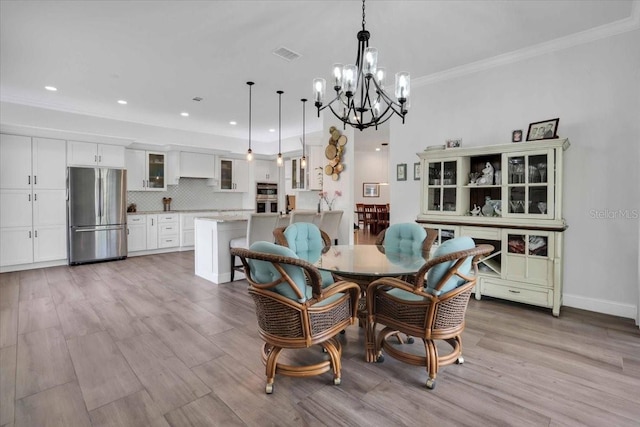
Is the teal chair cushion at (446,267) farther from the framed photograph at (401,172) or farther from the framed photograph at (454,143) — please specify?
the framed photograph at (401,172)

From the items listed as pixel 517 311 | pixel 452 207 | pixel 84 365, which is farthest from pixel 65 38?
pixel 517 311

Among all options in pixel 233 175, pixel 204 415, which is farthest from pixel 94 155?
pixel 204 415

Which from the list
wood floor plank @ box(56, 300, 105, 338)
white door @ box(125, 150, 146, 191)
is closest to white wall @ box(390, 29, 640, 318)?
wood floor plank @ box(56, 300, 105, 338)

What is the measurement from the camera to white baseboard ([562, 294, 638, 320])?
3029 mm

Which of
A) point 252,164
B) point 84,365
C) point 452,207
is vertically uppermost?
point 252,164

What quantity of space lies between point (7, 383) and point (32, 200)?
4.33 metres

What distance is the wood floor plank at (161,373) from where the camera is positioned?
1.84m

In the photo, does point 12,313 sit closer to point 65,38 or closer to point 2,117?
point 65,38

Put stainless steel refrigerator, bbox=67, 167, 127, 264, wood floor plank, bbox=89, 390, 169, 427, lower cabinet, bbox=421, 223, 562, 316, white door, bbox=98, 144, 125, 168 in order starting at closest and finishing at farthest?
1. wood floor plank, bbox=89, 390, 169, 427
2. lower cabinet, bbox=421, 223, 562, 316
3. stainless steel refrigerator, bbox=67, 167, 127, 264
4. white door, bbox=98, 144, 125, 168

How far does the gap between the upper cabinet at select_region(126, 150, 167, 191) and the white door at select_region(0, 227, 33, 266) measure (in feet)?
6.08

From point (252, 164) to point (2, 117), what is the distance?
4687 mm

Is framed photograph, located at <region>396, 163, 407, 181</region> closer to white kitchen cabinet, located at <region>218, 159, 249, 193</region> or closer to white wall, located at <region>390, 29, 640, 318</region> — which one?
white wall, located at <region>390, 29, 640, 318</region>

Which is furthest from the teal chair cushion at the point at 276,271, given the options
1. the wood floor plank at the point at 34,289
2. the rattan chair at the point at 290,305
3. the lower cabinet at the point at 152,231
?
the lower cabinet at the point at 152,231

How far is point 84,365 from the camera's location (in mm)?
2193
